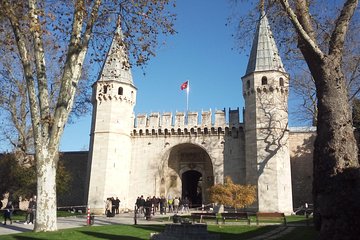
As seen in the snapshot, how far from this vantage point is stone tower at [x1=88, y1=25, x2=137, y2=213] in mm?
23984

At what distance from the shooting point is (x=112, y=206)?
21.8m

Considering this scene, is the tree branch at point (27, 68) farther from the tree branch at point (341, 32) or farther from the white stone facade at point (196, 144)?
the white stone facade at point (196, 144)

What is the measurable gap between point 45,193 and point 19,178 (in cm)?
1472

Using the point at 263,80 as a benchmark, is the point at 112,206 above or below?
below

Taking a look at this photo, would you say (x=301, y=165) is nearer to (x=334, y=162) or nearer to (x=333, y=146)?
(x=333, y=146)

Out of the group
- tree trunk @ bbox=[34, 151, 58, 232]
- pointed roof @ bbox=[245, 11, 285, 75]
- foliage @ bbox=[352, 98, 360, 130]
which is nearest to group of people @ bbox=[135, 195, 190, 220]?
pointed roof @ bbox=[245, 11, 285, 75]

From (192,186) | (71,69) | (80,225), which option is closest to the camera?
(71,69)

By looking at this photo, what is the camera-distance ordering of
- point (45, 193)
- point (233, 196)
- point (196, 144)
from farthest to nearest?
point (196, 144), point (233, 196), point (45, 193)

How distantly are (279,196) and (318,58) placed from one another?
1596 centimetres

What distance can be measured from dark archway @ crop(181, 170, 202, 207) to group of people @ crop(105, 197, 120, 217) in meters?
7.06

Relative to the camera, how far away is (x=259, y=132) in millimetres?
23469

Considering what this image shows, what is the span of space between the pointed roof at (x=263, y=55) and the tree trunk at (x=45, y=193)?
17464 mm

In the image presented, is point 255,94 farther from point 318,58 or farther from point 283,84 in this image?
point 318,58

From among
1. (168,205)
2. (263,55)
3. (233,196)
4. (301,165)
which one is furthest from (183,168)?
(263,55)
